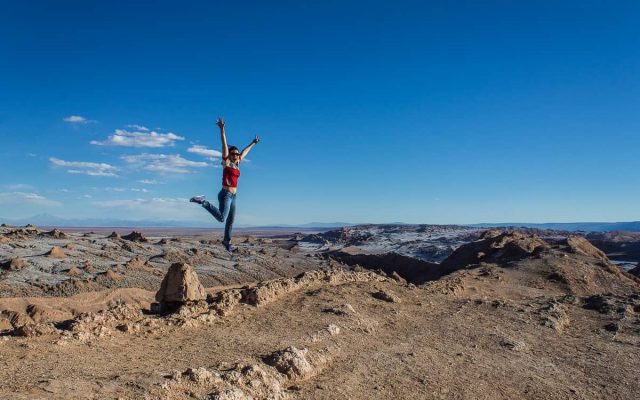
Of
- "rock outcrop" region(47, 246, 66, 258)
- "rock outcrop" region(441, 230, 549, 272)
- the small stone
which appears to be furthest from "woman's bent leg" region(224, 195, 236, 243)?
"rock outcrop" region(441, 230, 549, 272)

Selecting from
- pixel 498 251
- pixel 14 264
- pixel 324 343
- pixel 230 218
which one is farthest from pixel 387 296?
pixel 498 251

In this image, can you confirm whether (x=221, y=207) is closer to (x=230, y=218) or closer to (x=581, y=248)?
(x=230, y=218)

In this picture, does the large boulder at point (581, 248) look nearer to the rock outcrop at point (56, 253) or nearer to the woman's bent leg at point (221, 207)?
the woman's bent leg at point (221, 207)

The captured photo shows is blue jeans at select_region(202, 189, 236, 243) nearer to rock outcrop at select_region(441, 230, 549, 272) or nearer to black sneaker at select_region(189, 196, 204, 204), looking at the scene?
black sneaker at select_region(189, 196, 204, 204)

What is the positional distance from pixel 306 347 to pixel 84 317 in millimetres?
3288

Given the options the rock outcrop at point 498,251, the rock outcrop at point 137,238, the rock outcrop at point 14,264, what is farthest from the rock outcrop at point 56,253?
the rock outcrop at point 498,251

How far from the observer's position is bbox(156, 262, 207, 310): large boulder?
9328 millimetres

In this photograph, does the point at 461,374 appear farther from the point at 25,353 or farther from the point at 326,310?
the point at 25,353

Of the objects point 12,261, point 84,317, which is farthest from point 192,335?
point 12,261

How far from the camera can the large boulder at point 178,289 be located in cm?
933

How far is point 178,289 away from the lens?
368 inches

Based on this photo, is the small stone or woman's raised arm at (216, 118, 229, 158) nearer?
woman's raised arm at (216, 118, 229, 158)

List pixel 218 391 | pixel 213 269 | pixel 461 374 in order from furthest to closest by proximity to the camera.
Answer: pixel 213 269 → pixel 461 374 → pixel 218 391

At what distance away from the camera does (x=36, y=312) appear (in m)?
13.3
